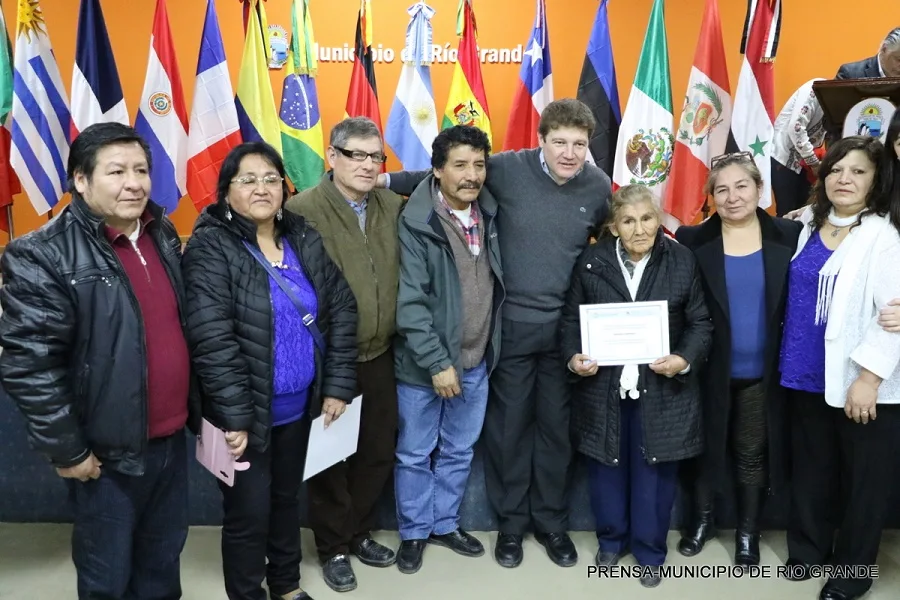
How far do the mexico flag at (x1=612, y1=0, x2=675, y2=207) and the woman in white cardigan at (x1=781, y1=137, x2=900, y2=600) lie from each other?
5.32 ft

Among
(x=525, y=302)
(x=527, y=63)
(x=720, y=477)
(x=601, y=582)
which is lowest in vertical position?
(x=601, y=582)

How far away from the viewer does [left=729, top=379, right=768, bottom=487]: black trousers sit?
7.51ft

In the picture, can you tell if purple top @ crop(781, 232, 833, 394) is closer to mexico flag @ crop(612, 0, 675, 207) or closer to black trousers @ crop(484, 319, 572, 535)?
black trousers @ crop(484, 319, 572, 535)

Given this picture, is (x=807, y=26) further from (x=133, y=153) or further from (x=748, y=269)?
(x=133, y=153)

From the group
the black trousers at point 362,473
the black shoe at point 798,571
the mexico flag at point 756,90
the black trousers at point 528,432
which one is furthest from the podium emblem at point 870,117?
the black trousers at point 362,473

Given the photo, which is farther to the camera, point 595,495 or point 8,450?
point 8,450

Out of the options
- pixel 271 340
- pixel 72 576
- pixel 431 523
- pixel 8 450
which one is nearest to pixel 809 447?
pixel 431 523

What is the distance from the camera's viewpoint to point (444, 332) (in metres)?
2.22

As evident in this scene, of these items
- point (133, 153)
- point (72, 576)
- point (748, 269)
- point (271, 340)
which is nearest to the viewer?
point (133, 153)

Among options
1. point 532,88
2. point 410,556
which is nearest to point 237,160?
point 410,556

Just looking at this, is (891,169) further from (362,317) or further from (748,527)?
(362,317)

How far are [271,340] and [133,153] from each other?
59 centimetres

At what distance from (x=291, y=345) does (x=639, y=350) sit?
113 centimetres

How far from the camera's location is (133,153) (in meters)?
1.62
